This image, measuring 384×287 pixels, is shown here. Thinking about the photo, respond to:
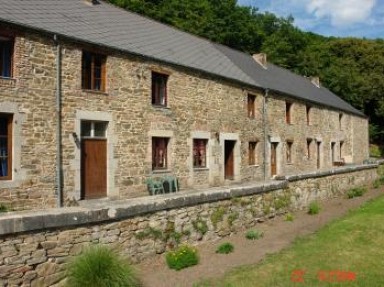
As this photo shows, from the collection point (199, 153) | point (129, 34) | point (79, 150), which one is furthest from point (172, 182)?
point (129, 34)

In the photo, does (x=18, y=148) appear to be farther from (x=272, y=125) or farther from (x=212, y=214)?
(x=272, y=125)

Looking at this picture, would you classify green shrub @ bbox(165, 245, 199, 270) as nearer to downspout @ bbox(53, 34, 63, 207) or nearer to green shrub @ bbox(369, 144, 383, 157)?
downspout @ bbox(53, 34, 63, 207)

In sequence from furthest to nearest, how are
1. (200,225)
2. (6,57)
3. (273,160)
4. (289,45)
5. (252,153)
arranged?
1. (289,45)
2. (273,160)
3. (252,153)
4. (6,57)
5. (200,225)

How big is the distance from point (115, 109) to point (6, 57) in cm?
378

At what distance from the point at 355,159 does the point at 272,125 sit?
16.5 metres

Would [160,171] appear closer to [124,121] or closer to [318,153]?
[124,121]

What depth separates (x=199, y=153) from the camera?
18391 mm

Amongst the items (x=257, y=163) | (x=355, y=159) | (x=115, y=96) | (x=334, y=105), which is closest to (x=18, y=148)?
(x=115, y=96)

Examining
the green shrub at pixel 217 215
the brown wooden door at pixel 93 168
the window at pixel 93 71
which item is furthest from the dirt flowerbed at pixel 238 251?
the window at pixel 93 71

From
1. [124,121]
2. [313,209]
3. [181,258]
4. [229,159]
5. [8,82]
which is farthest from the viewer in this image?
[229,159]

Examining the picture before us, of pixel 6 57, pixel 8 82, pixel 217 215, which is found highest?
pixel 6 57

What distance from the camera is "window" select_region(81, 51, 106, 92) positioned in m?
13.6

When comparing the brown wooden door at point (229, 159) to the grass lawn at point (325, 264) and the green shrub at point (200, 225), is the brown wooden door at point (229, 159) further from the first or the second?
the green shrub at point (200, 225)

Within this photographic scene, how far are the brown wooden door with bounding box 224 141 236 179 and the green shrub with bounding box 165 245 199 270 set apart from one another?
37.4 ft
